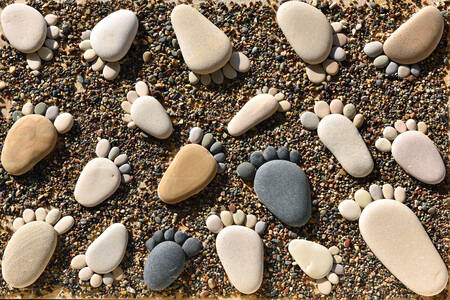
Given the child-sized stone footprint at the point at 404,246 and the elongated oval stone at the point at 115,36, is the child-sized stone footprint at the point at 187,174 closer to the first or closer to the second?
the elongated oval stone at the point at 115,36

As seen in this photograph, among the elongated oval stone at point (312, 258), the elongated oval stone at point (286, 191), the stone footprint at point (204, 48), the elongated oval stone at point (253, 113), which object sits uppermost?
the stone footprint at point (204, 48)

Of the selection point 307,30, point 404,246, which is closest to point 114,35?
point 307,30

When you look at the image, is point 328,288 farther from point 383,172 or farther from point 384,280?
point 383,172

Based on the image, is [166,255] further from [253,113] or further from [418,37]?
[418,37]

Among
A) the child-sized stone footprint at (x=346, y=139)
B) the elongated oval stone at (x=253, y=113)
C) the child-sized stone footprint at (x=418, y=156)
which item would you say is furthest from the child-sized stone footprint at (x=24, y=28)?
the child-sized stone footprint at (x=418, y=156)

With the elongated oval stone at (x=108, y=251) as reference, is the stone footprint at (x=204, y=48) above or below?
above

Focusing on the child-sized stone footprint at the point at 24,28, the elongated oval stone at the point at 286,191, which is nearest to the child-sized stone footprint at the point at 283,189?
the elongated oval stone at the point at 286,191
